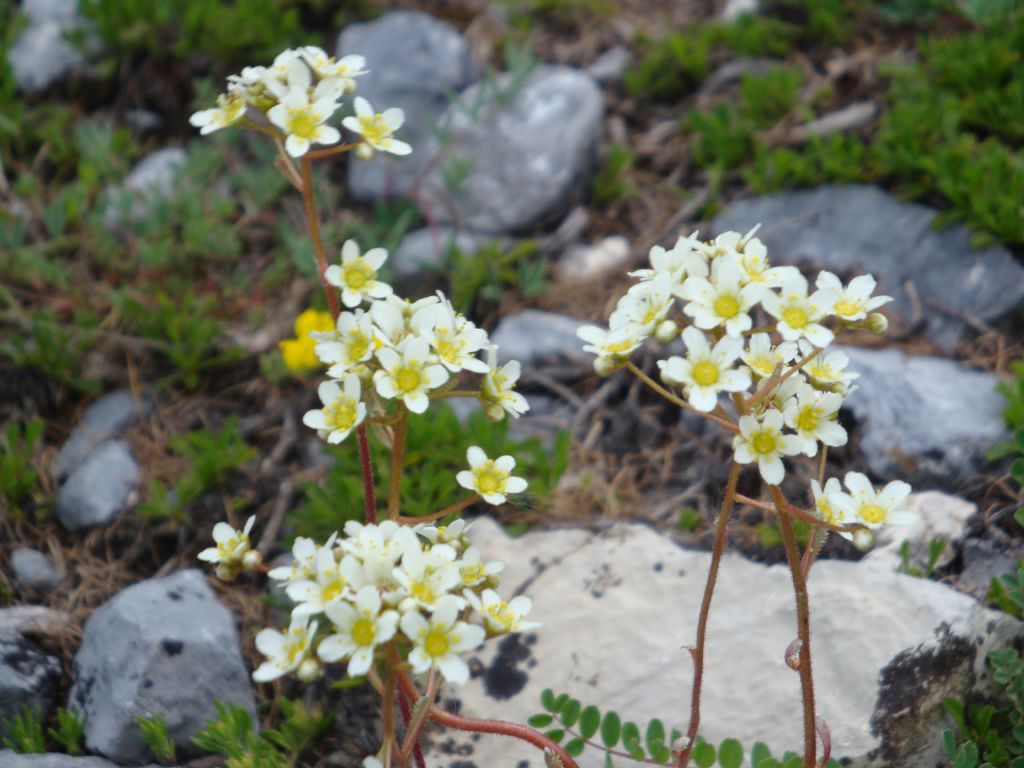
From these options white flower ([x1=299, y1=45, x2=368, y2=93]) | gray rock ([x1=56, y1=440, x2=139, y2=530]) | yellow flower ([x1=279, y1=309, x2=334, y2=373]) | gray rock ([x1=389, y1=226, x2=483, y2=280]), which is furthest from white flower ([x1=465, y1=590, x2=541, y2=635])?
gray rock ([x1=389, y1=226, x2=483, y2=280])

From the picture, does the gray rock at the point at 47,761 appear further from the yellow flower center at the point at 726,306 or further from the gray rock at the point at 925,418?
the gray rock at the point at 925,418

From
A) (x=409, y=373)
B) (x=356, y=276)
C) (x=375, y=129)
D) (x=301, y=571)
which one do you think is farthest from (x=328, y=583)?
(x=375, y=129)

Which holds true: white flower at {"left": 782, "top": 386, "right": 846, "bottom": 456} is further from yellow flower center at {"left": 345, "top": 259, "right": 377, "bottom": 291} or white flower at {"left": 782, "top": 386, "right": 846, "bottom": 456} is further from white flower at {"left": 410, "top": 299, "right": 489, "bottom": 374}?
yellow flower center at {"left": 345, "top": 259, "right": 377, "bottom": 291}

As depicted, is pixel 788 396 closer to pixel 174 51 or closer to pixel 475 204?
pixel 475 204

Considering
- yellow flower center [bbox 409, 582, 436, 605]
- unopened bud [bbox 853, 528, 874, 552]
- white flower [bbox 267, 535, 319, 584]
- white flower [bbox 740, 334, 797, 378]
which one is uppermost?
white flower [bbox 740, 334, 797, 378]

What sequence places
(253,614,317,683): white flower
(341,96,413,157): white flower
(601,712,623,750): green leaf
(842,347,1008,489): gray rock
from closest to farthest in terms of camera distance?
(253,614,317,683): white flower < (341,96,413,157): white flower < (601,712,623,750): green leaf < (842,347,1008,489): gray rock

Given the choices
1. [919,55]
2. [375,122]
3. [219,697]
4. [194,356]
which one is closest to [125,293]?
[194,356]

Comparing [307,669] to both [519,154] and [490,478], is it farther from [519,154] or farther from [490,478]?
[519,154]
